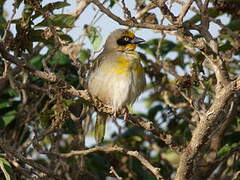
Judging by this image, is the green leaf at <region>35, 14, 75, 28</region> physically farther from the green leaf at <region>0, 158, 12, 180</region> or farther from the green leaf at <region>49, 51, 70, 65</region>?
the green leaf at <region>49, 51, 70, 65</region>

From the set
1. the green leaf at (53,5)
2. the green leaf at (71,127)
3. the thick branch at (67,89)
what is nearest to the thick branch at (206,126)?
the thick branch at (67,89)

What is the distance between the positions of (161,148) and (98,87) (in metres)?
0.99

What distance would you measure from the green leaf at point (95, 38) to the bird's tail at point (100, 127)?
576mm

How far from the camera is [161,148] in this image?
4887mm

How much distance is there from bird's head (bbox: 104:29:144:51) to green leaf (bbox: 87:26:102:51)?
0.90 ft

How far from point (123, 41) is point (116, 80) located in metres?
0.53

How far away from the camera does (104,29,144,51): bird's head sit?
4465mm

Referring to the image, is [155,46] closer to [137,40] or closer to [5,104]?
[137,40]

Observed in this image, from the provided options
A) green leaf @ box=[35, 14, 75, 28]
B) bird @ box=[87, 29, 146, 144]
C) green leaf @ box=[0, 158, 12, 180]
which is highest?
green leaf @ box=[35, 14, 75, 28]

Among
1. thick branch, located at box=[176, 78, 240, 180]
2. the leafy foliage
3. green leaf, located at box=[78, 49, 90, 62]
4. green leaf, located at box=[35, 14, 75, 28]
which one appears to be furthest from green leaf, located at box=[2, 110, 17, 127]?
thick branch, located at box=[176, 78, 240, 180]

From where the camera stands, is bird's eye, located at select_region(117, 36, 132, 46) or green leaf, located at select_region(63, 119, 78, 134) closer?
green leaf, located at select_region(63, 119, 78, 134)

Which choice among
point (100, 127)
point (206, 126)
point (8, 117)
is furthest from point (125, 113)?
point (8, 117)

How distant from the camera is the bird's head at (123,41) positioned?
14.6ft

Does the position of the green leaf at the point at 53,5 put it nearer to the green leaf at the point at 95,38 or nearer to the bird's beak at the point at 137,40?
the green leaf at the point at 95,38
